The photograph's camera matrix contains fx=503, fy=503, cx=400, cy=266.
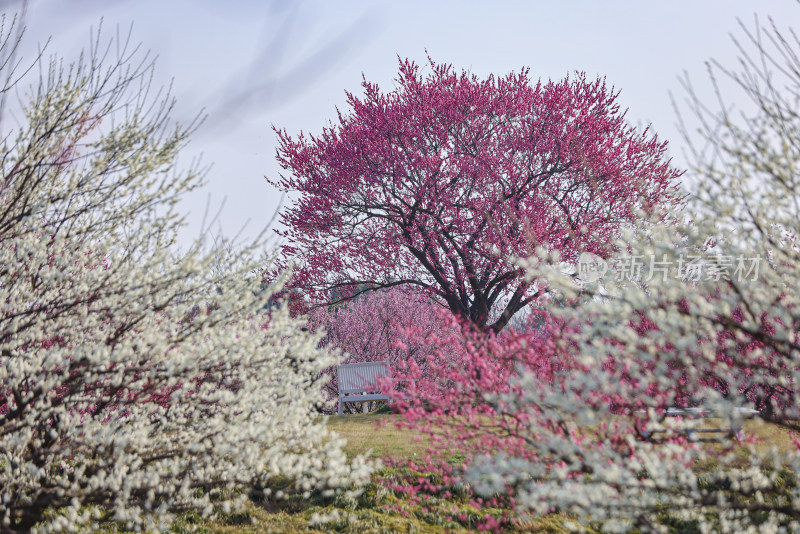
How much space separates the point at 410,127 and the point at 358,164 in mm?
1654

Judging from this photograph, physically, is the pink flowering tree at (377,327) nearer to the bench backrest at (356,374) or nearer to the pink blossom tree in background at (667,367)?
the bench backrest at (356,374)

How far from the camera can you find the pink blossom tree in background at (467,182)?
41.2 ft

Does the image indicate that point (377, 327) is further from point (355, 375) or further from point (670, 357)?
point (670, 357)

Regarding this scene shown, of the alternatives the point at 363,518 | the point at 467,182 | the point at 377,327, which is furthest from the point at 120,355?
the point at 377,327

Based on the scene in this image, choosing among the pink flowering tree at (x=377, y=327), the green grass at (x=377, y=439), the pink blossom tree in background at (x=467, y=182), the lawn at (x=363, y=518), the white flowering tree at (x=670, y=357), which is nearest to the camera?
the white flowering tree at (x=670, y=357)

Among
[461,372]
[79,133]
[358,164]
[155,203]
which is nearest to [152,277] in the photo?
[155,203]

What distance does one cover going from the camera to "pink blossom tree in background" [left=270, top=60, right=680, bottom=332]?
12562mm

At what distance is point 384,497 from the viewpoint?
6598mm

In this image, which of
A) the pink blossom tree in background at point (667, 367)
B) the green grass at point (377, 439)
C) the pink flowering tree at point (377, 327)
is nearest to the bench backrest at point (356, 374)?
the green grass at point (377, 439)

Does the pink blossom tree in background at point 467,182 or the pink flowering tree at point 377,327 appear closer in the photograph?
the pink blossom tree in background at point 467,182

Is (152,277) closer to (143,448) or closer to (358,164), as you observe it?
(143,448)

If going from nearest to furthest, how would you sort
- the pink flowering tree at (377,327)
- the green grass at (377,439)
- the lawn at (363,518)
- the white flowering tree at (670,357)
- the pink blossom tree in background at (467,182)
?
the white flowering tree at (670,357) → the lawn at (363,518) → the green grass at (377,439) → the pink blossom tree in background at (467,182) → the pink flowering tree at (377,327)

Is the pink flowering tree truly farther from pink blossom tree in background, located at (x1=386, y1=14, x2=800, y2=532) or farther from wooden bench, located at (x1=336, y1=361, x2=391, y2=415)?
pink blossom tree in background, located at (x1=386, y1=14, x2=800, y2=532)

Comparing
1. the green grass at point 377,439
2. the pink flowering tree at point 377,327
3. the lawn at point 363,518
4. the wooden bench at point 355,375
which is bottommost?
the lawn at point 363,518
